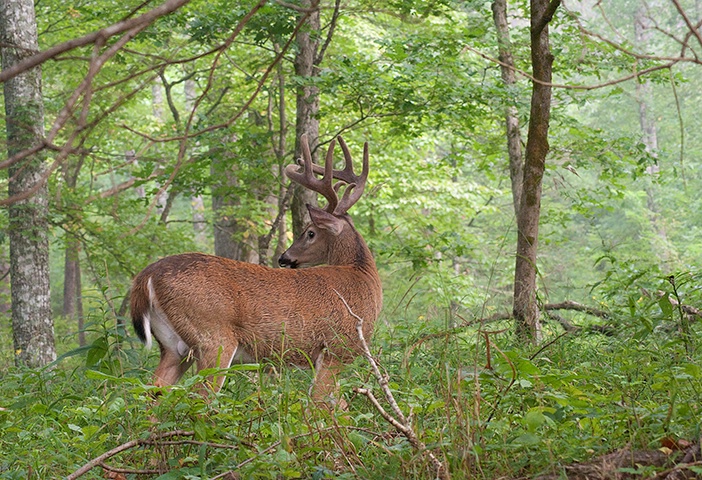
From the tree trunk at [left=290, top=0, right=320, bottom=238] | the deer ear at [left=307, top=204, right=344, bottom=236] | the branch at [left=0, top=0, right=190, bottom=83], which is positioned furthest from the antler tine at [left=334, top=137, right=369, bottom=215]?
the branch at [left=0, top=0, right=190, bottom=83]

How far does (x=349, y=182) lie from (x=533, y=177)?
2.77 m

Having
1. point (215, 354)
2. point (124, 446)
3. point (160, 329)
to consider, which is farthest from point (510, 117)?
point (124, 446)

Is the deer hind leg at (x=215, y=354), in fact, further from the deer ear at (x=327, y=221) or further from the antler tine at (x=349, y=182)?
the antler tine at (x=349, y=182)

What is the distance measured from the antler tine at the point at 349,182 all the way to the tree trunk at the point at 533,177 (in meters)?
2.05

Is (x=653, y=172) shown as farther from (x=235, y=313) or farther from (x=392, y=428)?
(x=392, y=428)

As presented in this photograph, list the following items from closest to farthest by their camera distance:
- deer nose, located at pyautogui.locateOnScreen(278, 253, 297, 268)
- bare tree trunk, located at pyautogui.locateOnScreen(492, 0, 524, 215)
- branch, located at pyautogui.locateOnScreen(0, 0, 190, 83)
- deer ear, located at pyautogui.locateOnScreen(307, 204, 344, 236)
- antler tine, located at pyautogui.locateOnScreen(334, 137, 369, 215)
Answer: branch, located at pyautogui.locateOnScreen(0, 0, 190, 83) → deer ear, located at pyautogui.locateOnScreen(307, 204, 344, 236) → deer nose, located at pyautogui.locateOnScreen(278, 253, 297, 268) → antler tine, located at pyautogui.locateOnScreen(334, 137, 369, 215) → bare tree trunk, located at pyautogui.locateOnScreen(492, 0, 524, 215)

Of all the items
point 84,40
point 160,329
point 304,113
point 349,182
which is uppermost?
point 304,113

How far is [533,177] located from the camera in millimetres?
5539

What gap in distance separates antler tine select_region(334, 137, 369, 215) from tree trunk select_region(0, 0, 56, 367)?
3712 millimetres

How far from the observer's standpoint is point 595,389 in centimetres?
333

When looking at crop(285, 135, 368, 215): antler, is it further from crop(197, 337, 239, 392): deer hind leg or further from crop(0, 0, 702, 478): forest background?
crop(197, 337, 239, 392): deer hind leg

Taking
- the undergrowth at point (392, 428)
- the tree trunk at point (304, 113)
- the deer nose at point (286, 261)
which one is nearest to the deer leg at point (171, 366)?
the undergrowth at point (392, 428)

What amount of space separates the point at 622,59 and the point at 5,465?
25.3ft

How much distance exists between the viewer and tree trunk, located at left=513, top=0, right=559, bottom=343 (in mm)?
5305
